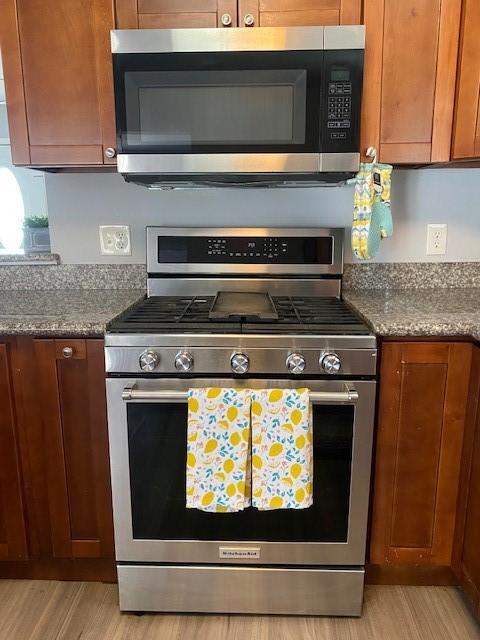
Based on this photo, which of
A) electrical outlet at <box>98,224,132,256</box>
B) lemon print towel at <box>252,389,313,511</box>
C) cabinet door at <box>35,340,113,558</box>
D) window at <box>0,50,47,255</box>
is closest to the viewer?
lemon print towel at <box>252,389,313,511</box>

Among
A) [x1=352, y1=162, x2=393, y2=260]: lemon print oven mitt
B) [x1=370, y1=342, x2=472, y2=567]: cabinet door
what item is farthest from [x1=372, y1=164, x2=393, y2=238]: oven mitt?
[x1=370, y1=342, x2=472, y2=567]: cabinet door

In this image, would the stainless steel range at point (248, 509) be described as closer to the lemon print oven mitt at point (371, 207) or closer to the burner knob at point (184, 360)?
the burner knob at point (184, 360)

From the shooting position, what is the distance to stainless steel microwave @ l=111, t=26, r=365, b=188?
1345mm

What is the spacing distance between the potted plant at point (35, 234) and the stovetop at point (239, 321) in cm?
69

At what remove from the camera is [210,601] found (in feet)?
4.71

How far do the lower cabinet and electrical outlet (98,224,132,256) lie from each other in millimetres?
589

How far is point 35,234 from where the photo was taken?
6.69 feet

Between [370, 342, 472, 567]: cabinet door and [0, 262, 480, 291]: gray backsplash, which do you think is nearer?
[370, 342, 472, 567]: cabinet door

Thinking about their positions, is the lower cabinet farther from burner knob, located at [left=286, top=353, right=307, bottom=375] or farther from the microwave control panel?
the microwave control panel

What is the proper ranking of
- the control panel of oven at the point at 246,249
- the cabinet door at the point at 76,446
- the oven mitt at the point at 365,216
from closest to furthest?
1. the cabinet door at the point at 76,446
2. the oven mitt at the point at 365,216
3. the control panel of oven at the point at 246,249

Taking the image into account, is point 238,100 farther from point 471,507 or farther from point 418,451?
point 471,507

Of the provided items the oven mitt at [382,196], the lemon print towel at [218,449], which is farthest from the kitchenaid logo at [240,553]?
the oven mitt at [382,196]

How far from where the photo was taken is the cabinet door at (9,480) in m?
1.39

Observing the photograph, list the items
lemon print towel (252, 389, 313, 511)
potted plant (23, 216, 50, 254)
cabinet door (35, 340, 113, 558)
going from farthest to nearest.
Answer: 1. potted plant (23, 216, 50, 254)
2. cabinet door (35, 340, 113, 558)
3. lemon print towel (252, 389, 313, 511)
